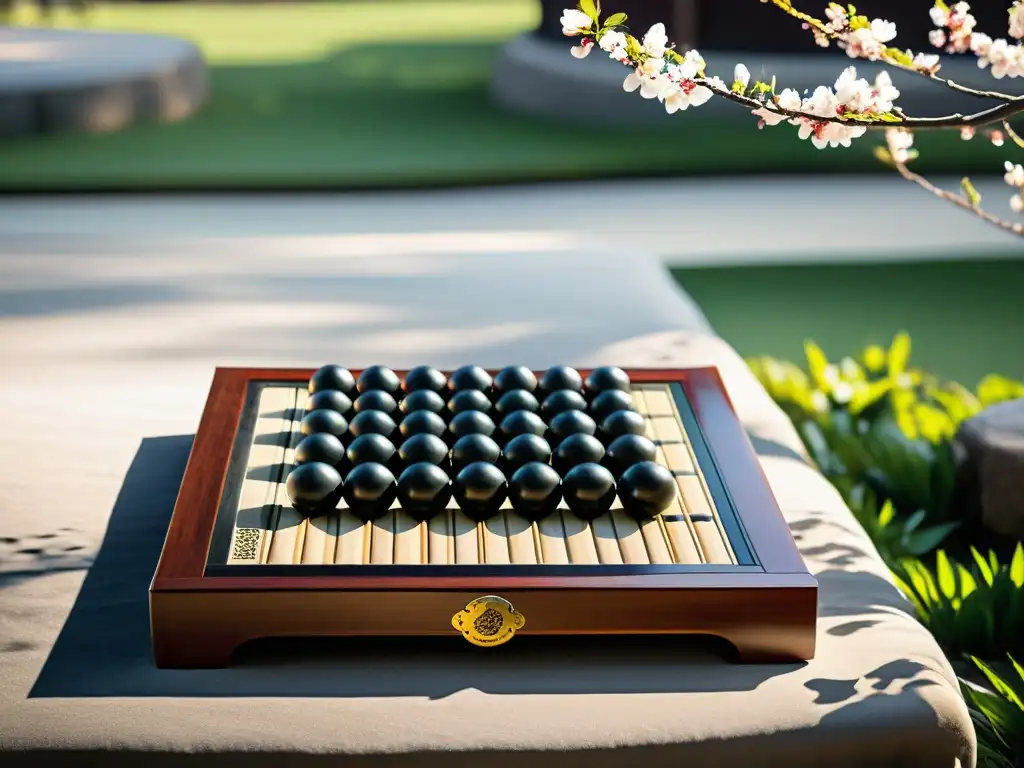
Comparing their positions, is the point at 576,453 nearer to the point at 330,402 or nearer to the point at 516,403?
the point at 516,403

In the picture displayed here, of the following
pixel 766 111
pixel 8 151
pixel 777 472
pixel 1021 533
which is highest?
pixel 766 111

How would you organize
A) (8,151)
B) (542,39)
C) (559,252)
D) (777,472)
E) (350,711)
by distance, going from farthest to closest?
(542,39), (8,151), (559,252), (777,472), (350,711)

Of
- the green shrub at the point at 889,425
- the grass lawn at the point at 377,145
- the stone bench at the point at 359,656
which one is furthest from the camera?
the grass lawn at the point at 377,145

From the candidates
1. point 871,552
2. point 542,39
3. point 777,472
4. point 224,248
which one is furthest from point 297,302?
point 542,39

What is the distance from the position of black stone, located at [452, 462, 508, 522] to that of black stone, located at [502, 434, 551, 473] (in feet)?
0.13

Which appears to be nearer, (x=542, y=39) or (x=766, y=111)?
(x=766, y=111)

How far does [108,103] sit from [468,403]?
12.3ft

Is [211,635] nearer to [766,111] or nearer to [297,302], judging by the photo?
[766,111]

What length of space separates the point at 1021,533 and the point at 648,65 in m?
0.99

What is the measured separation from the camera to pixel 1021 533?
180 cm

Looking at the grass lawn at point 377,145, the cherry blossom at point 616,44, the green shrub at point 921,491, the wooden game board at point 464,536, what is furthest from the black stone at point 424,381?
the grass lawn at point 377,145

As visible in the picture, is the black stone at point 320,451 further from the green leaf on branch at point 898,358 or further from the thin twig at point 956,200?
the green leaf on branch at point 898,358

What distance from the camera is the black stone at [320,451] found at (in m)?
1.28

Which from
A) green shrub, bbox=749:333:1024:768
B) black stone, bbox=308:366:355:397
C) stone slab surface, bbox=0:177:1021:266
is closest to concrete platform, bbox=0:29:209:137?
stone slab surface, bbox=0:177:1021:266
